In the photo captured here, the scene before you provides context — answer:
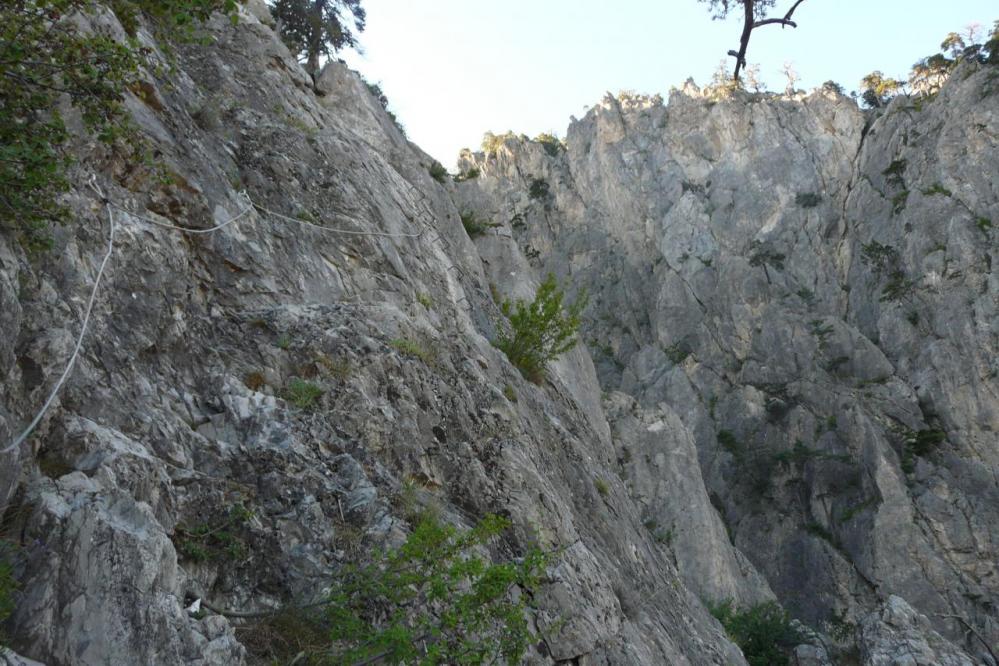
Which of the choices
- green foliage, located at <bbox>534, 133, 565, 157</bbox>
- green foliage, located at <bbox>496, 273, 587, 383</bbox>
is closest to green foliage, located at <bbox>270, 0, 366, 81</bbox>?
green foliage, located at <bbox>496, 273, 587, 383</bbox>

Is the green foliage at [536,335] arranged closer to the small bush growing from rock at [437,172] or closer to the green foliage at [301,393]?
the green foliage at [301,393]

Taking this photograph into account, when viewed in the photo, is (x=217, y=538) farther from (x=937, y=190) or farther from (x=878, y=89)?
(x=878, y=89)

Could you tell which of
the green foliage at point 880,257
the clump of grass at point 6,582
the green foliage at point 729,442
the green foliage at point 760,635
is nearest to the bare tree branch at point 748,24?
the clump of grass at point 6,582

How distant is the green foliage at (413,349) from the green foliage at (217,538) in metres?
3.51

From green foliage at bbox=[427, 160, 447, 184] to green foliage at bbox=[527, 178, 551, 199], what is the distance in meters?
41.1

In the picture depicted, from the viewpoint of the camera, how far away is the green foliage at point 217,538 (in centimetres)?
636

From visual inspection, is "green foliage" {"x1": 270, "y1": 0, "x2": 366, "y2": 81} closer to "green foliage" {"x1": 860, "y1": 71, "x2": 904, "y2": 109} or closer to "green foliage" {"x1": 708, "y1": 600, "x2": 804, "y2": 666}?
"green foliage" {"x1": 708, "y1": 600, "x2": 804, "y2": 666}

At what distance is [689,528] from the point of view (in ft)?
103

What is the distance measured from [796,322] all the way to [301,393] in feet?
146

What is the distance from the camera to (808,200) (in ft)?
179

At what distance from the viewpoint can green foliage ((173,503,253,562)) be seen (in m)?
6.36

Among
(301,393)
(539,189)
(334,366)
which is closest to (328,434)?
(301,393)

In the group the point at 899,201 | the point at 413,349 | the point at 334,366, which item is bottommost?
the point at 334,366

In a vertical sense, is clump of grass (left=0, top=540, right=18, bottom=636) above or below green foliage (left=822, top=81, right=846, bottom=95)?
below
